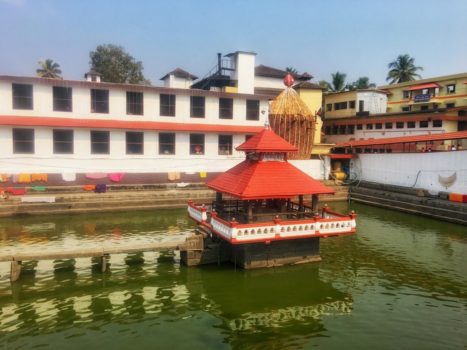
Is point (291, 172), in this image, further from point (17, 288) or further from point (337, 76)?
point (337, 76)

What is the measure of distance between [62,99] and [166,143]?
8736 millimetres

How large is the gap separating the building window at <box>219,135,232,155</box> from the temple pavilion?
1648 centimetres

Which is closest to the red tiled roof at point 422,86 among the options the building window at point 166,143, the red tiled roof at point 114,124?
the red tiled roof at point 114,124

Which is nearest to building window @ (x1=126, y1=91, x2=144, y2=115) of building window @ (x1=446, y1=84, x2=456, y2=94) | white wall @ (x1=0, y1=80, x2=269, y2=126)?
white wall @ (x1=0, y1=80, x2=269, y2=126)

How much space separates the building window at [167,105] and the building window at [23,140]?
10.2m

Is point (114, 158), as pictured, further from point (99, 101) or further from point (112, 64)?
point (112, 64)

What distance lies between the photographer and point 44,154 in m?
29.1

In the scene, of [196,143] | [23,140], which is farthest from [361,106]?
[23,140]

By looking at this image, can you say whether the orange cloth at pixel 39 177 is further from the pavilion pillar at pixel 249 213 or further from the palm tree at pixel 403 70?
the palm tree at pixel 403 70

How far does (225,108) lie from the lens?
115 feet

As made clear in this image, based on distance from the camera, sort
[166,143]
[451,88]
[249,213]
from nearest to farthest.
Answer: [249,213]
[166,143]
[451,88]

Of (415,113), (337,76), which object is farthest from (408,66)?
(415,113)

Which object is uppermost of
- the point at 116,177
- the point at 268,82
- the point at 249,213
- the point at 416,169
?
the point at 268,82

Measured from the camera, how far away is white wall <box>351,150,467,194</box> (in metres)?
Result: 27.5
